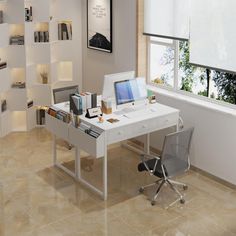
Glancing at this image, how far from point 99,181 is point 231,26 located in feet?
8.38

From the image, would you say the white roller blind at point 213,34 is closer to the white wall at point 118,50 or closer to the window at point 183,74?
the window at point 183,74

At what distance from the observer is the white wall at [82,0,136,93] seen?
737 centimetres

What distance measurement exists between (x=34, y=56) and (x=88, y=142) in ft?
9.39

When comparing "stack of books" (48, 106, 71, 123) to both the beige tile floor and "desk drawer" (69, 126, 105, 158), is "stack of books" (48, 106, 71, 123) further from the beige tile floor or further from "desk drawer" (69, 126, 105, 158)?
the beige tile floor

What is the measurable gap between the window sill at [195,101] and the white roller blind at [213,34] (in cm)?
50

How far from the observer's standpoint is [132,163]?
704 centimetres

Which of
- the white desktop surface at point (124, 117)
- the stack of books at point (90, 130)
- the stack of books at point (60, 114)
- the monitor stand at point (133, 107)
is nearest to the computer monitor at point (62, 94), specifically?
the white desktop surface at point (124, 117)

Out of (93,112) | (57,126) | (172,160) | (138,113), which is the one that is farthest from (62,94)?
(172,160)

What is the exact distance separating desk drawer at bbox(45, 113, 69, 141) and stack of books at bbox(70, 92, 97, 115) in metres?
0.24

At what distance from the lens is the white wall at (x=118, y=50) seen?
7.37 m

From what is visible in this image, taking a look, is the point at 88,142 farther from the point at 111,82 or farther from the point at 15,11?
the point at 15,11

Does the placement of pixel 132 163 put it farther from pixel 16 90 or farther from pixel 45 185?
pixel 16 90

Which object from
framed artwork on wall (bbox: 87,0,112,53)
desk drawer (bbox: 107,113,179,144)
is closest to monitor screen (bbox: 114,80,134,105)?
desk drawer (bbox: 107,113,179,144)

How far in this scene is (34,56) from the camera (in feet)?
26.8
